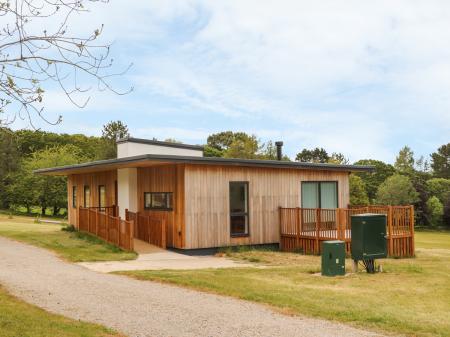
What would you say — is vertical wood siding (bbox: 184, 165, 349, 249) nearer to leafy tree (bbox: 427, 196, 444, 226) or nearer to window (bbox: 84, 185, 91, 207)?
window (bbox: 84, 185, 91, 207)

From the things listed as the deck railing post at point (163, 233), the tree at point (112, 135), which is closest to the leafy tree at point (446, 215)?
the tree at point (112, 135)

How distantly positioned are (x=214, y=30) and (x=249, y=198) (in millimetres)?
8503

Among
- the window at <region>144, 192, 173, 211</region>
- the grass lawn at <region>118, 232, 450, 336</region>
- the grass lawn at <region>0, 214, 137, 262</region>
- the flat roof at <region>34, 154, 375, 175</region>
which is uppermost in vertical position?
the flat roof at <region>34, 154, 375, 175</region>

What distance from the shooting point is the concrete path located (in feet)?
47.2

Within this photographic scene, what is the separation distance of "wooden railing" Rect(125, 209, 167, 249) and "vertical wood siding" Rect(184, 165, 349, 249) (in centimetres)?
115

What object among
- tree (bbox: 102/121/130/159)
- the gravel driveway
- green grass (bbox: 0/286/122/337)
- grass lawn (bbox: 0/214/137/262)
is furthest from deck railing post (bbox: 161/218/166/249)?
tree (bbox: 102/121/130/159)

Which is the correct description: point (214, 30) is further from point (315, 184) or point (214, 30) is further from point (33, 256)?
point (315, 184)

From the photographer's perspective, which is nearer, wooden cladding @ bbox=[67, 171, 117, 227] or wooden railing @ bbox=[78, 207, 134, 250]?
wooden railing @ bbox=[78, 207, 134, 250]

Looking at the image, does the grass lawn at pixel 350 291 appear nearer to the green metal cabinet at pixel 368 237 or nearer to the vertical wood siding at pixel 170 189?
the green metal cabinet at pixel 368 237

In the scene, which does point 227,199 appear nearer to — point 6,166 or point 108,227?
point 108,227

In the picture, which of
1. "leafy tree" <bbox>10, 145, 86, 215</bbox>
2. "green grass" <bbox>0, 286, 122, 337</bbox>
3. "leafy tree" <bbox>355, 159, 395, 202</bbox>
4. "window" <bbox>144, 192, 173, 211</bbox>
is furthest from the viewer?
"leafy tree" <bbox>355, 159, 395, 202</bbox>

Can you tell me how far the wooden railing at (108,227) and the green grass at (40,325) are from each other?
29.1ft

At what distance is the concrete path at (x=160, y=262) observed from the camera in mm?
14375

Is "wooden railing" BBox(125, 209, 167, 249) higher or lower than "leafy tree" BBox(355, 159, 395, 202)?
lower
